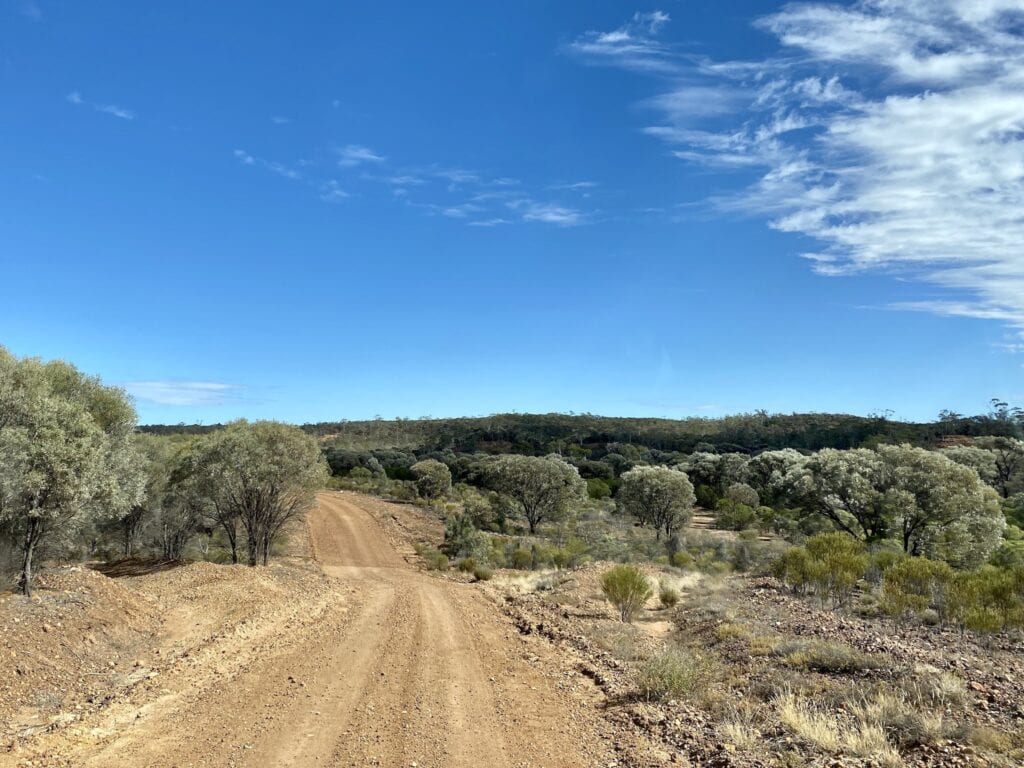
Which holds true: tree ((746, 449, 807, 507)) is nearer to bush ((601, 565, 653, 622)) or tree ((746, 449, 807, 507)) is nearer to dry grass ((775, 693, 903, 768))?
bush ((601, 565, 653, 622))

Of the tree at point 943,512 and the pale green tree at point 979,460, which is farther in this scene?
the pale green tree at point 979,460

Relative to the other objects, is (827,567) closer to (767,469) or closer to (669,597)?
(669,597)

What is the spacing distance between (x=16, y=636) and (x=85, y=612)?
7.75 feet

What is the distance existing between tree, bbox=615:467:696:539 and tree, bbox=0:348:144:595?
34.4 meters

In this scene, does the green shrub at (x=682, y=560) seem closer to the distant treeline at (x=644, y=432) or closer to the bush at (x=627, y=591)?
the bush at (x=627, y=591)

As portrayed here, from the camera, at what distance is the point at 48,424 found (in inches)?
568

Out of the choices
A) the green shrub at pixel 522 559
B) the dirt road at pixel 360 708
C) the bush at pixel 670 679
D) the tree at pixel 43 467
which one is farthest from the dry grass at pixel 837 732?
the green shrub at pixel 522 559

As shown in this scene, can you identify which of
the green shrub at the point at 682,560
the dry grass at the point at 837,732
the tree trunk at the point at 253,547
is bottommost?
the green shrub at the point at 682,560

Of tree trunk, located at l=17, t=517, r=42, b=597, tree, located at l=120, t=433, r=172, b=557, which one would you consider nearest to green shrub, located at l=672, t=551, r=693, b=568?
tree, located at l=120, t=433, r=172, b=557

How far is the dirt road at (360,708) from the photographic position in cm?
767

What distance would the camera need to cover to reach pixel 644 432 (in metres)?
120

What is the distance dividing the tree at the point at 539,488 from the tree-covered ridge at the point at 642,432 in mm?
43329

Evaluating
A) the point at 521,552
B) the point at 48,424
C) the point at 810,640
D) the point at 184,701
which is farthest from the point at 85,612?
the point at 521,552

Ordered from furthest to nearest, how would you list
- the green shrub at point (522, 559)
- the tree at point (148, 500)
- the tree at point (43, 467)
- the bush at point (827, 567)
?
the green shrub at point (522, 559)
the tree at point (148, 500)
the bush at point (827, 567)
the tree at point (43, 467)
